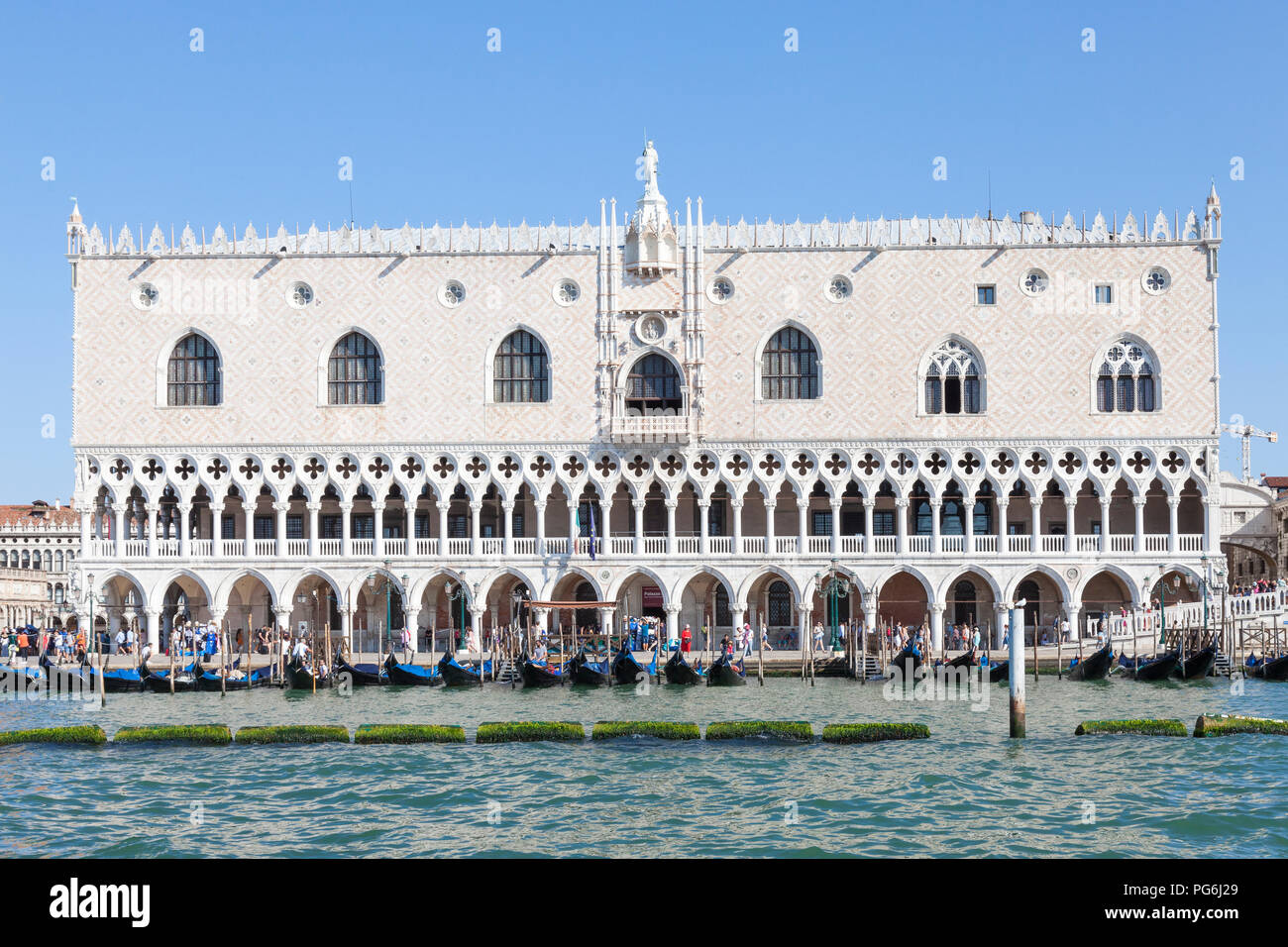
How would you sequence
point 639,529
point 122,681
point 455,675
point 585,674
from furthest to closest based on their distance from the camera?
point 639,529, point 455,675, point 122,681, point 585,674

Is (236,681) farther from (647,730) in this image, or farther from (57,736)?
(647,730)

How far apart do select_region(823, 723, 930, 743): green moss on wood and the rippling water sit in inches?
10.4

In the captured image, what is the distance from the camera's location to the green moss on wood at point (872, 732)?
18.6m

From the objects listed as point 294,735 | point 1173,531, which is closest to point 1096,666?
point 1173,531

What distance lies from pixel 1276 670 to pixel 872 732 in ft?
37.7

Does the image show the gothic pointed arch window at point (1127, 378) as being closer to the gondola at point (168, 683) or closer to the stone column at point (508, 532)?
the stone column at point (508, 532)

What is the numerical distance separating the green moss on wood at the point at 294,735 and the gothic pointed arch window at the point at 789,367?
15465 mm

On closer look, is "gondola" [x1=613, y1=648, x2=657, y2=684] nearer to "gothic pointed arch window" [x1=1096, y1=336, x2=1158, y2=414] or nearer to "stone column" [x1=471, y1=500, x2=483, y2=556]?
"stone column" [x1=471, y1=500, x2=483, y2=556]

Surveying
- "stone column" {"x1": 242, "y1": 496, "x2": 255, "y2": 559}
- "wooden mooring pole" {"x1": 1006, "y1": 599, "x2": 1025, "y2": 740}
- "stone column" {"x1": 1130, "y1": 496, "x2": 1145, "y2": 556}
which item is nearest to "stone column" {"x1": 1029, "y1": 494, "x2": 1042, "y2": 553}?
"stone column" {"x1": 1130, "y1": 496, "x2": 1145, "y2": 556}

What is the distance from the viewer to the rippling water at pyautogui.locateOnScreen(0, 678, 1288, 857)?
13.4 m

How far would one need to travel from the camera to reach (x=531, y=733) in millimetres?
19125

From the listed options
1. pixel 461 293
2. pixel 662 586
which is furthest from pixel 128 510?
pixel 662 586
